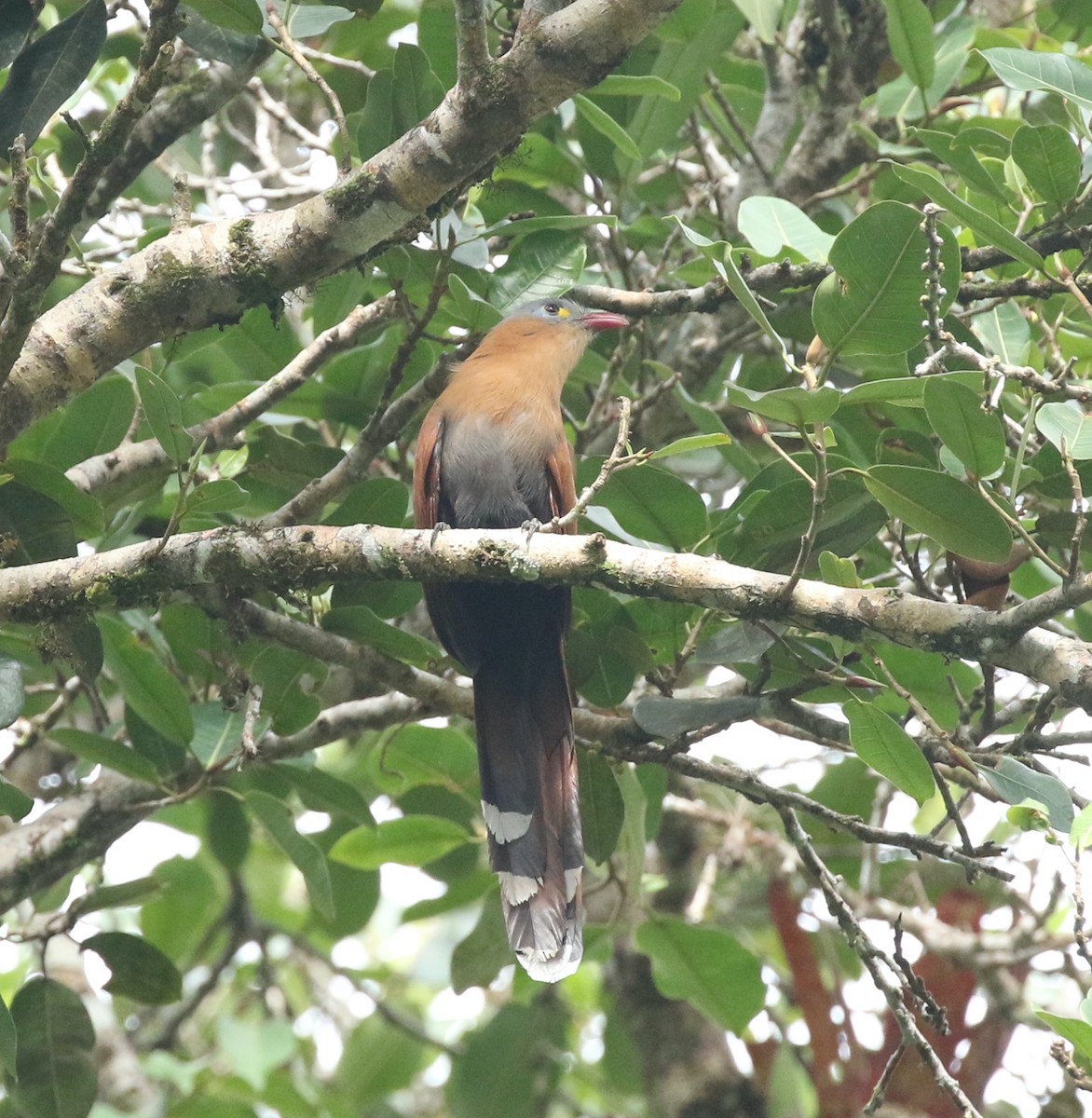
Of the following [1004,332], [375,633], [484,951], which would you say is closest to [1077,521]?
[1004,332]

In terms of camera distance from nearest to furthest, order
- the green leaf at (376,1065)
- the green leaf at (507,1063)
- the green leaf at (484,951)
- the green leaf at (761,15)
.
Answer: the green leaf at (761,15)
the green leaf at (484,951)
the green leaf at (507,1063)
the green leaf at (376,1065)

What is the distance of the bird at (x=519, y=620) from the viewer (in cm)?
337

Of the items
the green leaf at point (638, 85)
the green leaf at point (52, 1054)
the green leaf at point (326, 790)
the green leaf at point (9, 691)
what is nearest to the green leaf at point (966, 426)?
the green leaf at point (638, 85)

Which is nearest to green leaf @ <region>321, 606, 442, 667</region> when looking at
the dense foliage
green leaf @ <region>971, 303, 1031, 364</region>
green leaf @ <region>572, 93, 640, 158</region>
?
the dense foliage

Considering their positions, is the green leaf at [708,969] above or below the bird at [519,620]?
below

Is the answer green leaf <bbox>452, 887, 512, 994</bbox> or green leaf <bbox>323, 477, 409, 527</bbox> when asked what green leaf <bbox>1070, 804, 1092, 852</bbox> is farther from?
green leaf <bbox>452, 887, 512, 994</bbox>

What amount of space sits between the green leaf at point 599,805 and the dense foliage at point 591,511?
0.01 m

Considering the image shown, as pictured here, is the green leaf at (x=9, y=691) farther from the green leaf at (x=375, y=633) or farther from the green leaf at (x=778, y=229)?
the green leaf at (x=778, y=229)

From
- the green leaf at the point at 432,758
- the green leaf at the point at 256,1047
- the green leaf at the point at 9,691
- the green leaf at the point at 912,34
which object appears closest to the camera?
the green leaf at the point at 9,691

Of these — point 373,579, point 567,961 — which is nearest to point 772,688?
point 567,961

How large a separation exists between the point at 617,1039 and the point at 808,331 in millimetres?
3103

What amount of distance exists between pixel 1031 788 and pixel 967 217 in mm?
1128

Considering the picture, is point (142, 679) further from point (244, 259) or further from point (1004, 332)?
point (1004, 332)

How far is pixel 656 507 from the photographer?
312 cm
